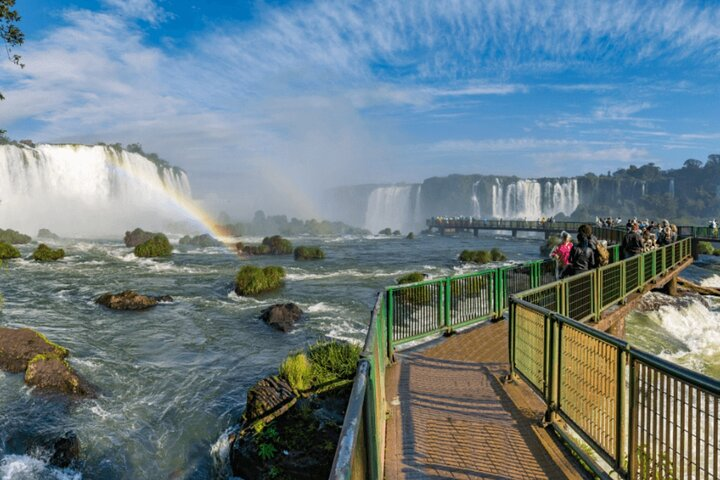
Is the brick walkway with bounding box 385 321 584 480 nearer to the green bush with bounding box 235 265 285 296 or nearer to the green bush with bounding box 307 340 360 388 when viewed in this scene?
the green bush with bounding box 307 340 360 388

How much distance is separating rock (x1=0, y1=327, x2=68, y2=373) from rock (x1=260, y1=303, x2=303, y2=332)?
20.7ft

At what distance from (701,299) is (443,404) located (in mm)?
22497

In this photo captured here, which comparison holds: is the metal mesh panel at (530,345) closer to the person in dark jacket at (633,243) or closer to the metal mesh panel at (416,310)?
the metal mesh panel at (416,310)

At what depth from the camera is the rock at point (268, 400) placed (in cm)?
845

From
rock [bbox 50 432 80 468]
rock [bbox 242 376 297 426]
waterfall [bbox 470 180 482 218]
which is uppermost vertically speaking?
waterfall [bbox 470 180 482 218]

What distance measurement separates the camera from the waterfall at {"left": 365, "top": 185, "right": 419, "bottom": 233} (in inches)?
5162

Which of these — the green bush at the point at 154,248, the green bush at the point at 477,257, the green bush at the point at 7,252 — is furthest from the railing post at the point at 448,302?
the green bush at the point at 7,252

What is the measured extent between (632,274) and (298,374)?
11327mm

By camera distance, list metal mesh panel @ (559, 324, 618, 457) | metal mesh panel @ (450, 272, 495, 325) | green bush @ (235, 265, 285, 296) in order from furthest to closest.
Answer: green bush @ (235, 265, 285, 296) → metal mesh panel @ (450, 272, 495, 325) → metal mesh panel @ (559, 324, 618, 457)

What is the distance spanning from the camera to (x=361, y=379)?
2.98m

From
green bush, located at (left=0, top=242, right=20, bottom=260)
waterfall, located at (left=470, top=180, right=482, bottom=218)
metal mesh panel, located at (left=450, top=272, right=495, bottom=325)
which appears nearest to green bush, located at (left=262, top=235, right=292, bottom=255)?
green bush, located at (left=0, top=242, right=20, bottom=260)

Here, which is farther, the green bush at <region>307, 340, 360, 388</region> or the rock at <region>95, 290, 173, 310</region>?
the rock at <region>95, 290, 173, 310</region>

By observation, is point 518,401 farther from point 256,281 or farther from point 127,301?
point 256,281

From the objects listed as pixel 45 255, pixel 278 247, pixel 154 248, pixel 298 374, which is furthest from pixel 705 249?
pixel 45 255
